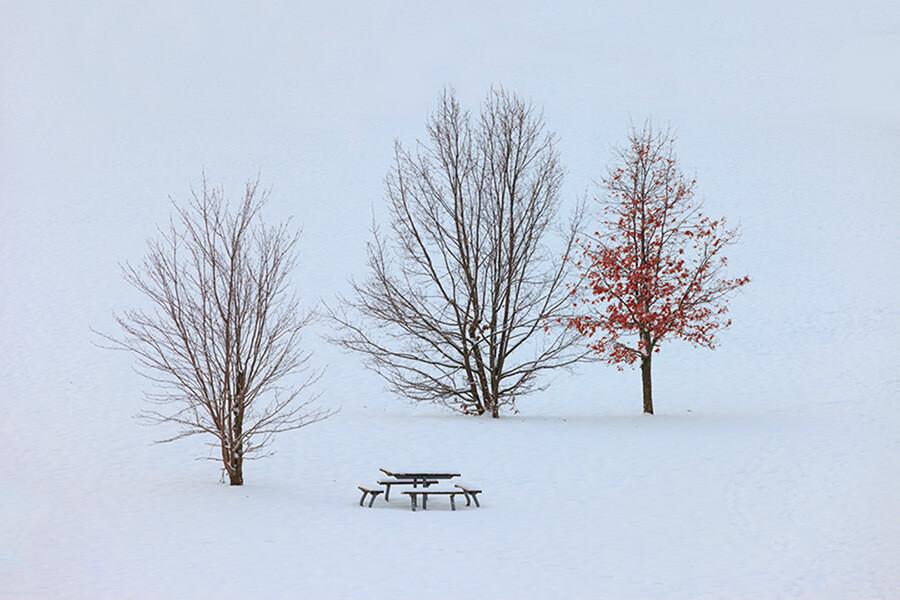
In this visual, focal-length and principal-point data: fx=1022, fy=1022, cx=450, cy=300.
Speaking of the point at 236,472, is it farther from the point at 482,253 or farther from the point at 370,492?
the point at 482,253

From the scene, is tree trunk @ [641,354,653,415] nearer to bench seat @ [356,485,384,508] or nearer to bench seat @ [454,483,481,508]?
bench seat @ [454,483,481,508]

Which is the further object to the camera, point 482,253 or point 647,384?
point 482,253

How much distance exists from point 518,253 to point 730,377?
28.1 feet

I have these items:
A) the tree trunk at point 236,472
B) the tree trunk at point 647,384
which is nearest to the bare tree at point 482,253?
the tree trunk at point 647,384

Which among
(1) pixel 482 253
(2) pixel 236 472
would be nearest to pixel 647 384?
(1) pixel 482 253

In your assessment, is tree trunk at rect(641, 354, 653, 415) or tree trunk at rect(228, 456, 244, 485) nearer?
tree trunk at rect(228, 456, 244, 485)

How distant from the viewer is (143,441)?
19922 mm

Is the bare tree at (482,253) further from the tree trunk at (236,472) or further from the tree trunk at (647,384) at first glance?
the tree trunk at (236,472)

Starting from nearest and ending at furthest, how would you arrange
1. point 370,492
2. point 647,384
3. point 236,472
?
point 370,492 < point 236,472 < point 647,384

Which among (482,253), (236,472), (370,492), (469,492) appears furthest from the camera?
(482,253)

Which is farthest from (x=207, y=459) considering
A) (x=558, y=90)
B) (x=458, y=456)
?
(x=558, y=90)

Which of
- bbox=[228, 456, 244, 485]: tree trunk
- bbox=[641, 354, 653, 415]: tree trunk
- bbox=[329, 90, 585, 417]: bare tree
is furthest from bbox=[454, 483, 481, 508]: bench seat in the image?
bbox=[641, 354, 653, 415]: tree trunk

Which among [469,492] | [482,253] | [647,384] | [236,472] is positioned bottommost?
[469,492]

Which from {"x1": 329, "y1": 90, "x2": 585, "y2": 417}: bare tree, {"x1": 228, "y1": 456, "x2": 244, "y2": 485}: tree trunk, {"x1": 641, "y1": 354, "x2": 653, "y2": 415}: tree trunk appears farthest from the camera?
{"x1": 329, "y1": 90, "x2": 585, "y2": 417}: bare tree
